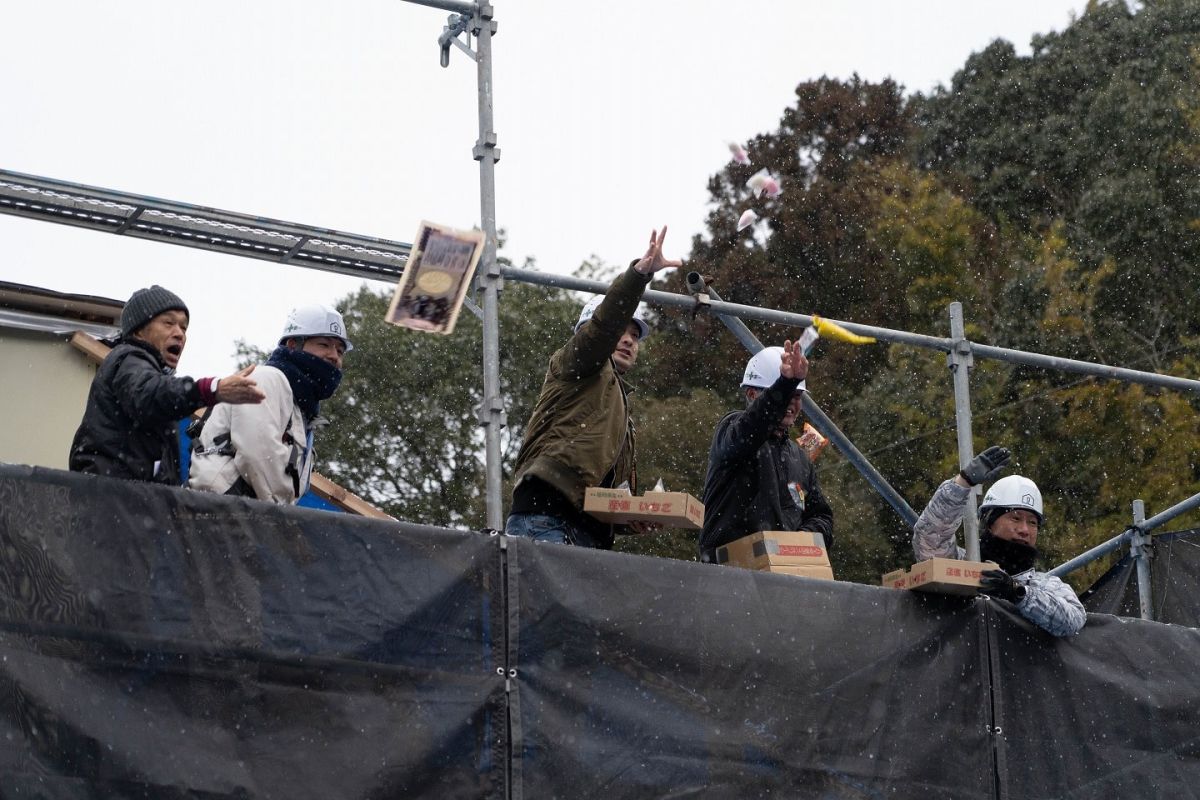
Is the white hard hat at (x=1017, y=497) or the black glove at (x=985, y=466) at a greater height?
the black glove at (x=985, y=466)

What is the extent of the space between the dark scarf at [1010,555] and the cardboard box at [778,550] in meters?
1.02

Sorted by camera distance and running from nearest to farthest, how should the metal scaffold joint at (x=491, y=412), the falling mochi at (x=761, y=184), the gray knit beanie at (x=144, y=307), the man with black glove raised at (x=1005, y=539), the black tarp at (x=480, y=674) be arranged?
the black tarp at (x=480, y=674), the gray knit beanie at (x=144, y=307), the man with black glove raised at (x=1005, y=539), the metal scaffold joint at (x=491, y=412), the falling mochi at (x=761, y=184)

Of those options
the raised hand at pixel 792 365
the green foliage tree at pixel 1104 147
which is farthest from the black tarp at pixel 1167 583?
the green foliage tree at pixel 1104 147

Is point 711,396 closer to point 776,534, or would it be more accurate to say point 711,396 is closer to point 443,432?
point 443,432

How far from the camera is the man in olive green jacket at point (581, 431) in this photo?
5.37 metres

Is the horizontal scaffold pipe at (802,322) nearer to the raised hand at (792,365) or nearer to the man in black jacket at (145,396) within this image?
the raised hand at (792,365)

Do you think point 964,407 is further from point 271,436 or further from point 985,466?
point 271,436

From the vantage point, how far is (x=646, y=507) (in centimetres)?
515

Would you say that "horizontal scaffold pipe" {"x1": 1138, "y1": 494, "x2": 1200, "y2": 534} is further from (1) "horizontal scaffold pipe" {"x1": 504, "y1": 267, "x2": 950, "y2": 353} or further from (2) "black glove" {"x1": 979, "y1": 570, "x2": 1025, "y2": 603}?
(2) "black glove" {"x1": 979, "y1": 570, "x2": 1025, "y2": 603}

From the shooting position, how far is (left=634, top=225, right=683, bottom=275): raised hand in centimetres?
532

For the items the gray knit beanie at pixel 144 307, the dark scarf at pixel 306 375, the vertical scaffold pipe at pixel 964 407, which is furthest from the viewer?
the vertical scaffold pipe at pixel 964 407

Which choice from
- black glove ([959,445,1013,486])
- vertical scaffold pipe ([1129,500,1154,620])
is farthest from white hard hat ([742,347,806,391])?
vertical scaffold pipe ([1129,500,1154,620])

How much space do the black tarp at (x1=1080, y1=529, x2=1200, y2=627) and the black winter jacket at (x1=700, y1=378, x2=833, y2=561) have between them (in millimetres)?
2423

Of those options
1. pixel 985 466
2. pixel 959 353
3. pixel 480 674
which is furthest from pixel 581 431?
pixel 959 353
